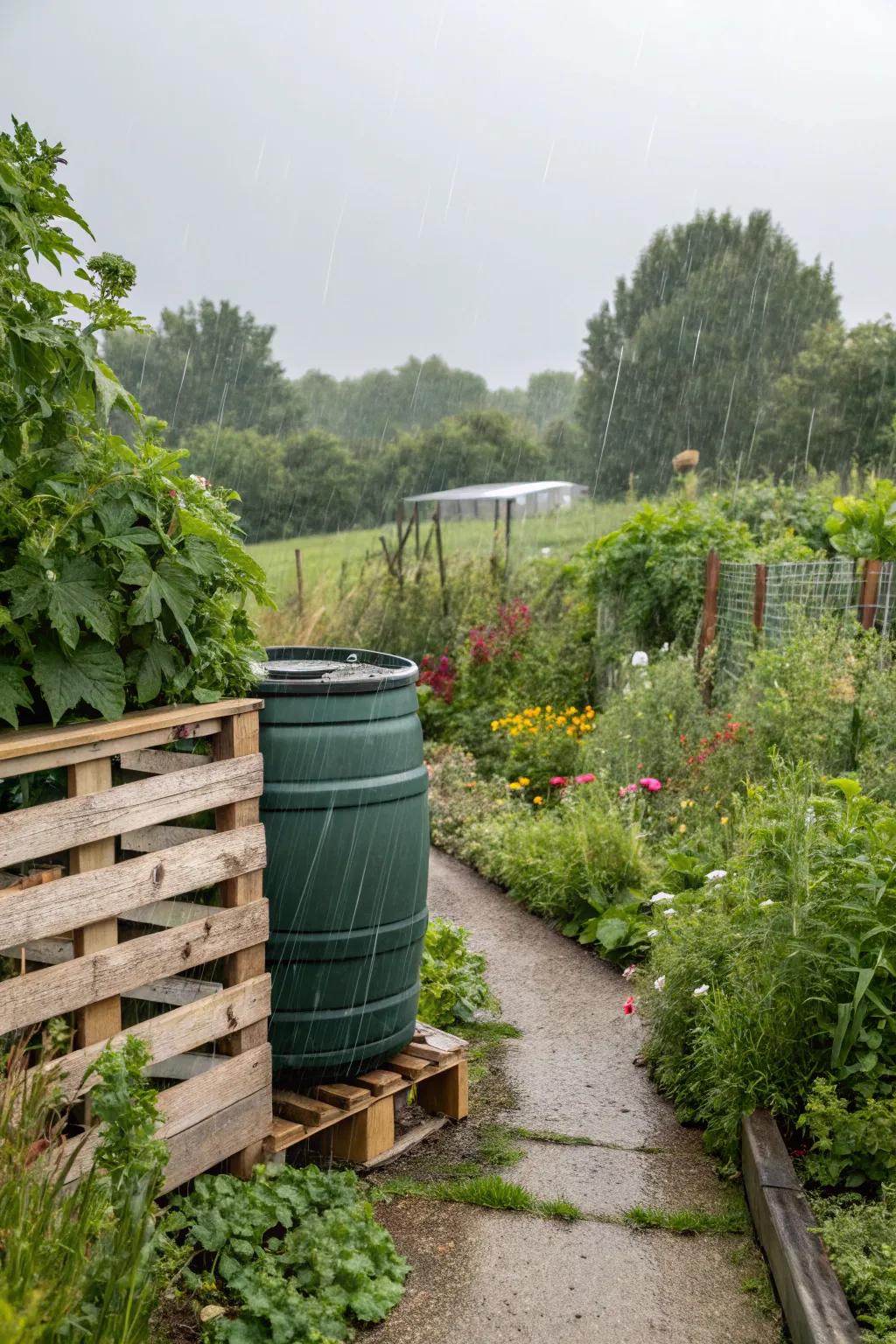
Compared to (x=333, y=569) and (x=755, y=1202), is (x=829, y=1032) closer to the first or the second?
(x=755, y=1202)

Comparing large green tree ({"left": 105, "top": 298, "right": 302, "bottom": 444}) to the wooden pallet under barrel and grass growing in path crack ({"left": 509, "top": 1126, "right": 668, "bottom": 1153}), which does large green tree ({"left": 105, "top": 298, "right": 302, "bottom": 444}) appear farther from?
grass growing in path crack ({"left": 509, "top": 1126, "right": 668, "bottom": 1153})

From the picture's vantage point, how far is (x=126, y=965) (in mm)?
2273

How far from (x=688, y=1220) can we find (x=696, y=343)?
34.2 m

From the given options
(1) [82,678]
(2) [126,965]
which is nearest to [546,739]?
(2) [126,965]

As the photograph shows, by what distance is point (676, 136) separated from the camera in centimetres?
3238

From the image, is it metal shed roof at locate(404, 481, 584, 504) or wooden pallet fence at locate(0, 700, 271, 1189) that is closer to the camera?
wooden pallet fence at locate(0, 700, 271, 1189)

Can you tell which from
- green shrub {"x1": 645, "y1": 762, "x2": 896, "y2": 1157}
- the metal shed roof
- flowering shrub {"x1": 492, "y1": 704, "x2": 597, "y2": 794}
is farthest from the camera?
the metal shed roof

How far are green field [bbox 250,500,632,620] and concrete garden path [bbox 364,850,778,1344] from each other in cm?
707

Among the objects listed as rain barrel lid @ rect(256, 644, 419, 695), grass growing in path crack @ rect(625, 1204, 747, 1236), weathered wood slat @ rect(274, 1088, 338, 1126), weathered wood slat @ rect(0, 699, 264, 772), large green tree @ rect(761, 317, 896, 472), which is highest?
large green tree @ rect(761, 317, 896, 472)

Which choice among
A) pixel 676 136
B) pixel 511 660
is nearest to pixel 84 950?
pixel 511 660

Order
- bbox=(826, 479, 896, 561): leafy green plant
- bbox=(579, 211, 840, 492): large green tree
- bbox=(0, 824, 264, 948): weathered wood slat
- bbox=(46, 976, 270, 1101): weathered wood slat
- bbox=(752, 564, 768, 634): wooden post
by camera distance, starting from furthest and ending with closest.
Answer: bbox=(579, 211, 840, 492): large green tree → bbox=(752, 564, 768, 634): wooden post → bbox=(826, 479, 896, 561): leafy green plant → bbox=(46, 976, 270, 1101): weathered wood slat → bbox=(0, 824, 264, 948): weathered wood slat

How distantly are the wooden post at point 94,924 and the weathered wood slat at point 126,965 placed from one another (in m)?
0.03

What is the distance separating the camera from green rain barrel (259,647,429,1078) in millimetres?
2762

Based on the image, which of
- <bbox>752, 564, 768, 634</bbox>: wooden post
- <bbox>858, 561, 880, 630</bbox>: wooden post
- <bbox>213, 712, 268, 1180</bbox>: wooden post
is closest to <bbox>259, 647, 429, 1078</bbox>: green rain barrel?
<bbox>213, 712, 268, 1180</bbox>: wooden post
